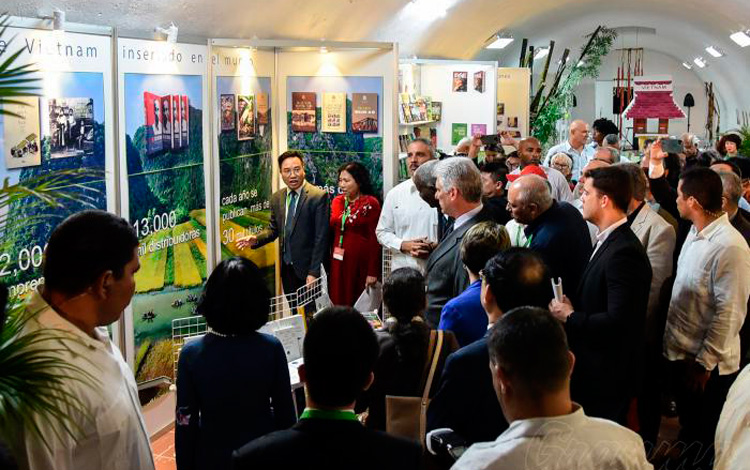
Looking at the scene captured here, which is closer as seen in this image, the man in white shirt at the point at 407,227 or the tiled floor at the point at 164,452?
the tiled floor at the point at 164,452

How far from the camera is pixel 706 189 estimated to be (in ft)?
15.3

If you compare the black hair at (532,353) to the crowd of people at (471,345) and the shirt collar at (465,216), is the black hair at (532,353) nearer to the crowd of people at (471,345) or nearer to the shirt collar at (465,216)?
the crowd of people at (471,345)

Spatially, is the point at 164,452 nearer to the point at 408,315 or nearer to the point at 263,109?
the point at 408,315

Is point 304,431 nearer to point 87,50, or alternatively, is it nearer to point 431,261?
point 431,261

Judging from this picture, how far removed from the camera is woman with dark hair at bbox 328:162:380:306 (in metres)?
6.70

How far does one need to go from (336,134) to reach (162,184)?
1.86m

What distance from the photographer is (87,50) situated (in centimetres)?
500

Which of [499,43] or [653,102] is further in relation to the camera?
[499,43]

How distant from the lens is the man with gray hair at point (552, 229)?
15.3ft

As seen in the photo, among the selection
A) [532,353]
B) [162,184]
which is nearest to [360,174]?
[162,184]

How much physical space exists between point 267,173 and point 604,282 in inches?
151

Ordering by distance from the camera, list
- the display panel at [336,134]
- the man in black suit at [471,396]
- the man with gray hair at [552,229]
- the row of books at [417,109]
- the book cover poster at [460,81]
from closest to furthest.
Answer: the man in black suit at [471,396] < the man with gray hair at [552,229] < the display panel at [336,134] < the row of books at [417,109] < the book cover poster at [460,81]

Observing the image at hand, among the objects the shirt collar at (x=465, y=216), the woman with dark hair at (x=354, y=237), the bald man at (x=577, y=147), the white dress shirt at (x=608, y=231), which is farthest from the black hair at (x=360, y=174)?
the bald man at (x=577, y=147)

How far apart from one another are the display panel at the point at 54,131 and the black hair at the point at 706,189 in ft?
9.94
